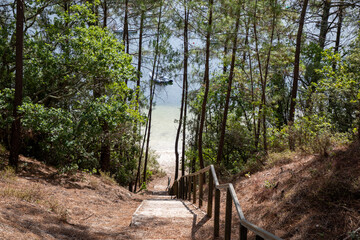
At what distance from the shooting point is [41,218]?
535cm

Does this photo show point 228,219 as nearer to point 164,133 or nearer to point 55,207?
point 55,207

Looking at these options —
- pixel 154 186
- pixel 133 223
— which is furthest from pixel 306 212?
pixel 154 186

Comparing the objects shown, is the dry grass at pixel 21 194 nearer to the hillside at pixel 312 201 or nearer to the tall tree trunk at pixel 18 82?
the tall tree trunk at pixel 18 82

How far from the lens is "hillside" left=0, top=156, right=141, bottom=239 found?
471 centimetres

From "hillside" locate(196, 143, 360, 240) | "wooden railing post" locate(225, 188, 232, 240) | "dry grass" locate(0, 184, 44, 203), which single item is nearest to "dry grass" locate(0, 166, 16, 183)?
"dry grass" locate(0, 184, 44, 203)

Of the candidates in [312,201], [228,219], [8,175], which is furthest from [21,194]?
[312,201]

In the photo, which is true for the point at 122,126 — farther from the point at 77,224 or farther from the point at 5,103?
the point at 77,224

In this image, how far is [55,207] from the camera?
6.43m

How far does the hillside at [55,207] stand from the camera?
471 centimetres

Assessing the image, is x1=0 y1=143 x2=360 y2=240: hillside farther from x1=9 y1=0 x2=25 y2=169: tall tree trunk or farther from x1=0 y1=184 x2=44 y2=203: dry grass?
x1=9 y1=0 x2=25 y2=169: tall tree trunk

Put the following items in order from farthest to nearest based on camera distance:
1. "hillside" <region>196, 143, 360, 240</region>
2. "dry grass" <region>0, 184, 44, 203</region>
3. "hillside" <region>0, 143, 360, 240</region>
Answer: "dry grass" <region>0, 184, 44, 203</region> → "hillside" <region>0, 143, 360, 240</region> → "hillside" <region>196, 143, 360, 240</region>

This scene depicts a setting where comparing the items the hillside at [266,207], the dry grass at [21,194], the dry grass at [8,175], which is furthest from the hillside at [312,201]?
the dry grass at [8,175]

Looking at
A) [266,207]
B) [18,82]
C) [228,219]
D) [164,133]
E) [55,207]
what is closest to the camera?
[228,219]

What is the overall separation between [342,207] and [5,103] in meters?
9.11
